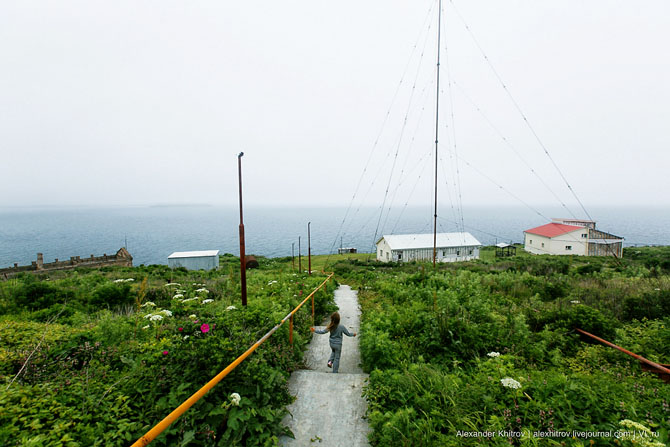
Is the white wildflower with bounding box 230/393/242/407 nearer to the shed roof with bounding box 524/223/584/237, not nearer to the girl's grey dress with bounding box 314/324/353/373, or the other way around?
the girl's grey dress with bounding box 314/324/353/373

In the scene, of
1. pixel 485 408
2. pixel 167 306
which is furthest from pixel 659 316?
pixel 167 306

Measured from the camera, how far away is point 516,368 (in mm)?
5516

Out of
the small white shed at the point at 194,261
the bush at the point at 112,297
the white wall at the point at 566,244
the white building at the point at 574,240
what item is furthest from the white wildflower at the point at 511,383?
the white wall at the point at 566,244

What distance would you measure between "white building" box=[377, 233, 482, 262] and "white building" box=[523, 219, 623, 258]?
13.0 metres

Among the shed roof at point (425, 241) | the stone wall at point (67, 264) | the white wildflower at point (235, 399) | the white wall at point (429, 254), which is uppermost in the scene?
the white wildflower at point (235, 399)

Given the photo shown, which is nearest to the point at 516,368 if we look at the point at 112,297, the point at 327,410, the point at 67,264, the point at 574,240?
the point at 327,410

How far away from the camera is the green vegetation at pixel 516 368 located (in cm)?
342

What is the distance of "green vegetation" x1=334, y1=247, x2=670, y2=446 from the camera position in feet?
11.2

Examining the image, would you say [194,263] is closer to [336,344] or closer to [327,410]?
[336,344]

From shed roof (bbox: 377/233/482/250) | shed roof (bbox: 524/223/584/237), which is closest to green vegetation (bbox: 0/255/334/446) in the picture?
shed roof (bbox: 377/233/482/250)

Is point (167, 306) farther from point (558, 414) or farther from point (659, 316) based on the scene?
point (659, 316)

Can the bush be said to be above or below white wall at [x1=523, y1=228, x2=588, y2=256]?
above

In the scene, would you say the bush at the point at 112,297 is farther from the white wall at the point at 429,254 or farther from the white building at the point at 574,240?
the white building at the point at 574,240

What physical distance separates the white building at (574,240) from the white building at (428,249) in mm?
13017
